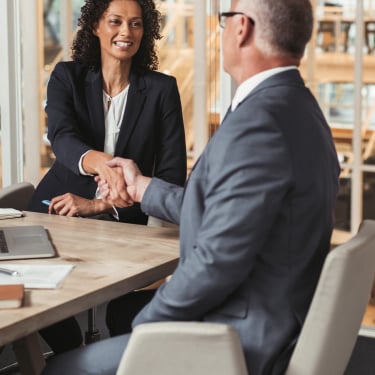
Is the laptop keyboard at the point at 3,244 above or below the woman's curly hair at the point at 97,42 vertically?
below

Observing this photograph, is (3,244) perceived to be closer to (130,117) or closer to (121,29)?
(130,117)

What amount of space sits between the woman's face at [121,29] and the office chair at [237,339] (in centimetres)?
154

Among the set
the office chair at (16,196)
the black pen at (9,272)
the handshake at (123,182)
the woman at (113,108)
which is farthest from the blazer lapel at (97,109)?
the black pen at (9,272)

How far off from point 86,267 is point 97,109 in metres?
1.08

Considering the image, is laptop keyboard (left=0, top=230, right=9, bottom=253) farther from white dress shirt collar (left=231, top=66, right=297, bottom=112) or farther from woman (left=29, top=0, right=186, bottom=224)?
white dress shirt collar (left=231, top=66, right=297, bottom=112)

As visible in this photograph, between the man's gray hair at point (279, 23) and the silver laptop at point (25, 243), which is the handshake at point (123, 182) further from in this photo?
the man's gray hair at point (279, 23)

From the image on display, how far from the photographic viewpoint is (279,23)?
6.28 ft

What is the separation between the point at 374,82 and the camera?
3609 mm

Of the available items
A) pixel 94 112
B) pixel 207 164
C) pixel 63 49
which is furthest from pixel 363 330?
pixel 207 164

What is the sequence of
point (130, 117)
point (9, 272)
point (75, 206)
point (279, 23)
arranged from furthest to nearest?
point (130, 117), point (75, 206), point (9, 272), point (279, 23)

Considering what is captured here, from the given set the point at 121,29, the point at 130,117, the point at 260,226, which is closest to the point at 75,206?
the point at 130,117

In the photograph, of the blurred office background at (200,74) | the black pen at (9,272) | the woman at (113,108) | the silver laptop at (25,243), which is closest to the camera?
the black pen at (9,272)

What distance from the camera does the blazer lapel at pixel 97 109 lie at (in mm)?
3221

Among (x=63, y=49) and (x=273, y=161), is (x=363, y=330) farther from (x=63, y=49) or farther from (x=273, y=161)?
(x=273, y=161)
